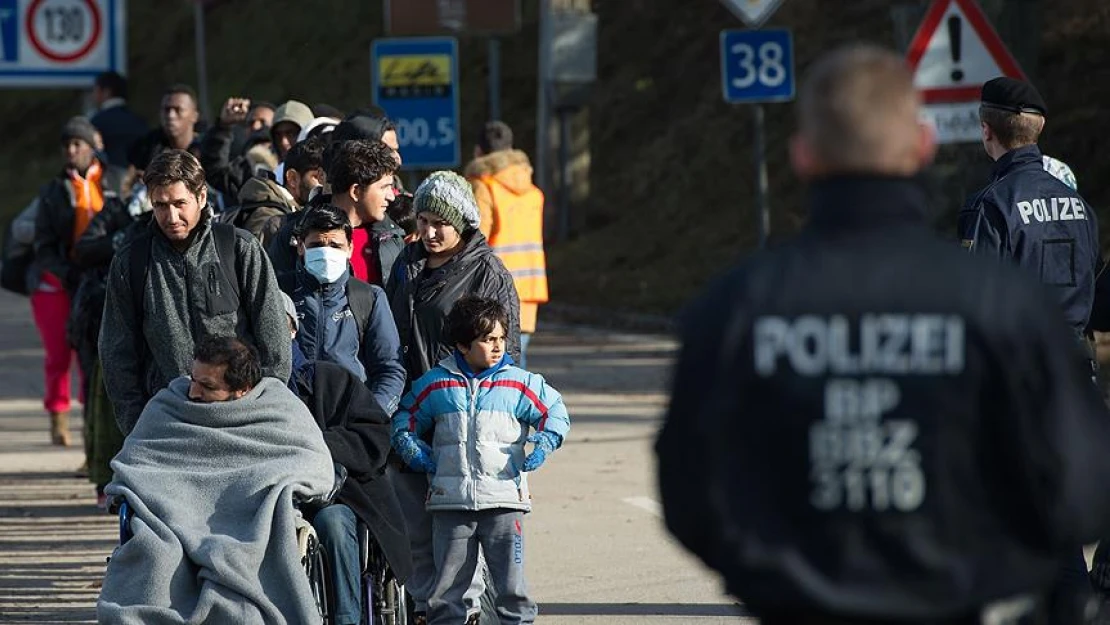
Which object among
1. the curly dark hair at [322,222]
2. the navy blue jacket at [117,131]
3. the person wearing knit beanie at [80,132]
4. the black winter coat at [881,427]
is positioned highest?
the navy blue jacket at [117,131]

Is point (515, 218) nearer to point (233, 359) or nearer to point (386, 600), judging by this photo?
point (386, 600)

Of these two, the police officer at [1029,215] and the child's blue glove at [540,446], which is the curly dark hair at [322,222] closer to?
the child's blue glove at [540,446]

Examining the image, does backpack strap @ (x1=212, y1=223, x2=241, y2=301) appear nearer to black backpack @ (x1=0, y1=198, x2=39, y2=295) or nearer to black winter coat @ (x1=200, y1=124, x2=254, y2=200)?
black winter coat @ (x1=200, y1=124, x2=254, y2=200)

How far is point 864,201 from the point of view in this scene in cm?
365

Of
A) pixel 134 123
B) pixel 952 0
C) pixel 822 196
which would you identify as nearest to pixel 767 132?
pixel 134 123

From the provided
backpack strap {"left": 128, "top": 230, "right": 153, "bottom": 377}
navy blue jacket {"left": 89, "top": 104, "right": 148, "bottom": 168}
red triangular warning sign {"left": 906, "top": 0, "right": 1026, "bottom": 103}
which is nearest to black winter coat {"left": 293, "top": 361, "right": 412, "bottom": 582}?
backpack strap {"left": 128, "top": 230, "right": 153, "bottom": 377}

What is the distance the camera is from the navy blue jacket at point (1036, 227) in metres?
7.39

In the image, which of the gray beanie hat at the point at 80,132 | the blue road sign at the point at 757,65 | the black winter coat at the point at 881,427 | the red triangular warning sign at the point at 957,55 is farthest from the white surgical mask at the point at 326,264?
the blue road sign at the point at 757,65

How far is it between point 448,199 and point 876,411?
14.7 ft

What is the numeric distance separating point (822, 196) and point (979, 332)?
13.0 inches

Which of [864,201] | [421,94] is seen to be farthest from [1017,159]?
[421,94]

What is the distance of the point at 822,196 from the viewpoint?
3.67m

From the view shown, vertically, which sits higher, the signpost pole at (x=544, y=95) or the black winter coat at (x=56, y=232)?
the signpost pole at (x=544, y=95)

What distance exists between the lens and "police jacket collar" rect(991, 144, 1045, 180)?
24.6 ft
